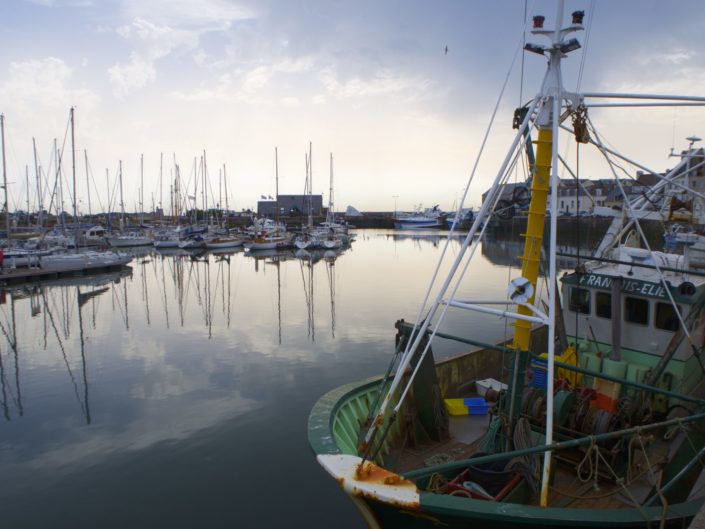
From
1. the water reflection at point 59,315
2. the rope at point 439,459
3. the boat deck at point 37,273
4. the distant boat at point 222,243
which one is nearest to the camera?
the rope at point 439,459

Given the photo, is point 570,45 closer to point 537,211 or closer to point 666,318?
point 537,211

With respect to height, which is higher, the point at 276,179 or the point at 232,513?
the point at 276,179

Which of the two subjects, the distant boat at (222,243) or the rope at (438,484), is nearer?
the rope at (438,484)

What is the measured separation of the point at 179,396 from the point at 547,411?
10.8 meters

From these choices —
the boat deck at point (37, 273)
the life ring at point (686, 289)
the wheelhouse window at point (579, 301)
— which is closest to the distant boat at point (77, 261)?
the boat deck at point (37, 273)

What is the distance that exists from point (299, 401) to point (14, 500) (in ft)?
20.7

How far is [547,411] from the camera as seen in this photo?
4.81 m

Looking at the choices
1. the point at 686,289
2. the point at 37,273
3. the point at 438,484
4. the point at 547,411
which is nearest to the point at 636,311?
the point at 686,289

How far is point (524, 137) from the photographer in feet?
19.6

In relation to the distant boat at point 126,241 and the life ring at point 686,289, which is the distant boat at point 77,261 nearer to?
the distant boat at point 126,241

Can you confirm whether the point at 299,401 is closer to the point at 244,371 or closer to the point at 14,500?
the point at 244,371

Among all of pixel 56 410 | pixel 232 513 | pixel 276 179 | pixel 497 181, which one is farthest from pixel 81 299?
pixel 276 179

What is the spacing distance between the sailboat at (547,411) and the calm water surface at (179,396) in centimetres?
252

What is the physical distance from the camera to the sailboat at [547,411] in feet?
15.0
